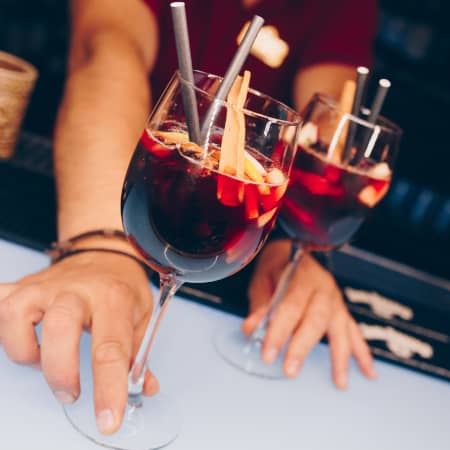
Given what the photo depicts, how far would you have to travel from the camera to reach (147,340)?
660mm

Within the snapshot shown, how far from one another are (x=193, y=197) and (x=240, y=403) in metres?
0.30

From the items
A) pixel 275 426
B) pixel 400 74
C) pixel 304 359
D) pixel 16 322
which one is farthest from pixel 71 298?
pixel 400 74

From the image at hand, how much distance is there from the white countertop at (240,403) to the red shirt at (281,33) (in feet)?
2.42

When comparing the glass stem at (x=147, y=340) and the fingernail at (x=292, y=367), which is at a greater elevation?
the glass stem at (x=147, y=340)

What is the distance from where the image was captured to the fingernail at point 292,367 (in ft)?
2.82

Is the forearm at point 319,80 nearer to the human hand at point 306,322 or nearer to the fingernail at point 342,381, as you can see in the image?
the human hand at point 306,322

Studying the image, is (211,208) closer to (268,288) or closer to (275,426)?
(275,426)

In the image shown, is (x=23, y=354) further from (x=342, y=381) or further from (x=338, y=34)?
(x=338, y=34)

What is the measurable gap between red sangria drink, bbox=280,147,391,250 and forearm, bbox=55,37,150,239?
286mm

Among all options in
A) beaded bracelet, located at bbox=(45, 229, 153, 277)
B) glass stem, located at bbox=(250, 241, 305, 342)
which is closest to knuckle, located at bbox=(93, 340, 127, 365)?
beaded bracelet, located at bbox=(45, 229, 153, 277)

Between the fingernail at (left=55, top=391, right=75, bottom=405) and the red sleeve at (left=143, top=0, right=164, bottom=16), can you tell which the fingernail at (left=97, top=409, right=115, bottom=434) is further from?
the red sleeve at (left=143, top=0, right=164, bottom=16)

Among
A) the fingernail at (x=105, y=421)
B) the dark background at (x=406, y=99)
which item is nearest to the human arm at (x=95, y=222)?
the fingernail at (x=105, y=421)

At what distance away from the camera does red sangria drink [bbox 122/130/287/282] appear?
1.98ft

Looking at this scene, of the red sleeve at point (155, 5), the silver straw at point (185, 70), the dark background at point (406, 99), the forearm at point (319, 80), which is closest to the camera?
the silver straw at point (185, 70)
